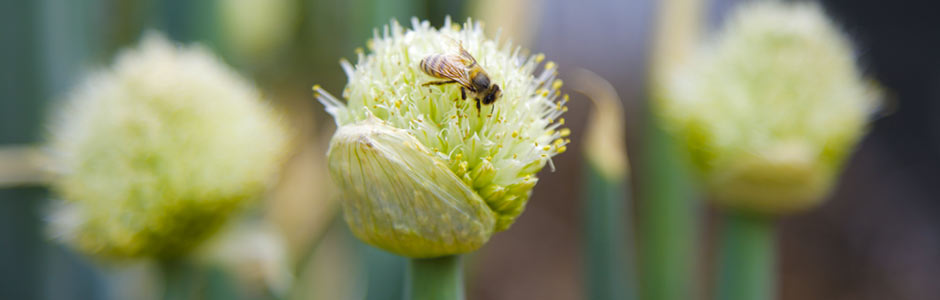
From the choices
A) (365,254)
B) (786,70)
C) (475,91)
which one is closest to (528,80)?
(475,91)

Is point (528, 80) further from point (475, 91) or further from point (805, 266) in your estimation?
point (805, 266)

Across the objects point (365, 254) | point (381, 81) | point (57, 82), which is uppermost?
point (57, 82)

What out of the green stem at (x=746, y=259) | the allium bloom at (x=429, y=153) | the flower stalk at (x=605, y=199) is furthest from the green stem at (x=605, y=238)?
the allium bloom at (x=429, y=153)

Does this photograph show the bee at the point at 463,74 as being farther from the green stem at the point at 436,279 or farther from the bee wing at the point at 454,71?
the green stem at the point at 436,279

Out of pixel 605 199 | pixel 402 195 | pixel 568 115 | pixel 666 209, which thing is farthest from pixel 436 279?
pixel 568 115

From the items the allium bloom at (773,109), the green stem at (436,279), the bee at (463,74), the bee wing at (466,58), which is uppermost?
the allium bloom at (773,109)
